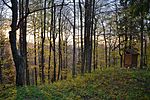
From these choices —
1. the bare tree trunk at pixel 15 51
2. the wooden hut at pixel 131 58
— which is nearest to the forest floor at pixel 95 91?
the bare tree trunk at pixel 15 51

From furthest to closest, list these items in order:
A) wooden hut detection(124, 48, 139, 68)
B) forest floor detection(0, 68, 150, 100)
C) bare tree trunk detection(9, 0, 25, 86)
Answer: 1. wooden hut detection(124, 48, 139, 68)
2. bare tree trunk detection(9, 0, 25, 86)
3. forest floor detection(0, 68, 150, 100)

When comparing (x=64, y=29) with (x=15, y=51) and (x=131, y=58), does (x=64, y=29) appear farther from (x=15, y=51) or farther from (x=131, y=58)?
(x=15, y=51)

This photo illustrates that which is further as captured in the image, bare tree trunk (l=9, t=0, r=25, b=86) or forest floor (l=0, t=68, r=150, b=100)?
bare tree trunk (l=9, t=0, r=25, b=86)

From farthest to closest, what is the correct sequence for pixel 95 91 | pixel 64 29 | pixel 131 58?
pixel 64 29, pixel 131 58, pixel 95 91

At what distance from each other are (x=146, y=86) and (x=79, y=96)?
456 centimetres

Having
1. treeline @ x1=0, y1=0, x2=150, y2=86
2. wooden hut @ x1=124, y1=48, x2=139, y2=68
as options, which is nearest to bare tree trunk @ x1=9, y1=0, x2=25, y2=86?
treeline @ x1=0, y1=0, x2=150, y2=86

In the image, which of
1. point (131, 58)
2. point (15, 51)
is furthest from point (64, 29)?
point (15, 51)

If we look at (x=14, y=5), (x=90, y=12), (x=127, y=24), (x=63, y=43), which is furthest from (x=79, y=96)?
(x=63, y=43)

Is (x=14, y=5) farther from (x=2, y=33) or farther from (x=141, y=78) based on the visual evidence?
(x=2, y=33)

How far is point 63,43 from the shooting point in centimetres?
5097

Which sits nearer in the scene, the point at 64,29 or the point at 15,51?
the point at 15,51

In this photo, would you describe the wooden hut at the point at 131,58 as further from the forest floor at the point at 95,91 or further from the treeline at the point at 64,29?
the forest floor at the point at 95,91

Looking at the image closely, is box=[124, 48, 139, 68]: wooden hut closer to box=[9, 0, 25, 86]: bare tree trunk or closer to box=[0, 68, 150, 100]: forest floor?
box=[0, 68, 150, 100]: forest floor

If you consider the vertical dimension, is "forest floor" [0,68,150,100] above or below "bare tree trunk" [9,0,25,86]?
below
